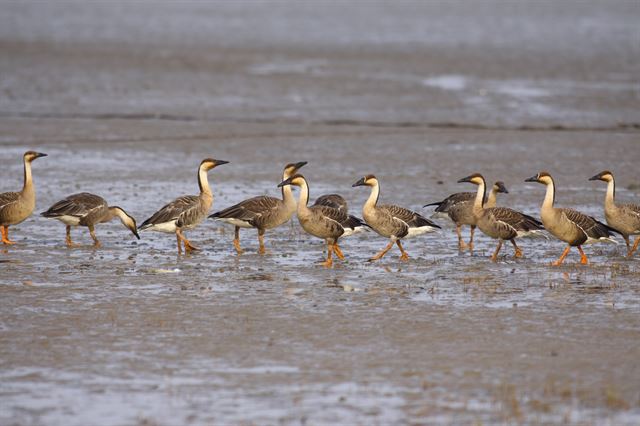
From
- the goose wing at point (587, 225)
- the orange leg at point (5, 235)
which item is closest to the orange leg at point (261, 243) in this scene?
the orange leg at point (5, 235)

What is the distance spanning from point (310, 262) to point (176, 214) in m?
2.03

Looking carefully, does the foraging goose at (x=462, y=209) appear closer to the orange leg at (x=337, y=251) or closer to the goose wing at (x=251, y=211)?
the orange leg at (x=337, y=251)

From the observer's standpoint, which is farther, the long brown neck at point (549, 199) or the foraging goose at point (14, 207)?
the foraging goose at point (14, 207)

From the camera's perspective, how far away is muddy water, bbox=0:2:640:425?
29.7 feet

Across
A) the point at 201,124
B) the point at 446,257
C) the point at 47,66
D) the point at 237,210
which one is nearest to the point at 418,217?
the point at 446,257

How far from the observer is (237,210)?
14.9m

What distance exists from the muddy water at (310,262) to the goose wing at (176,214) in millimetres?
552

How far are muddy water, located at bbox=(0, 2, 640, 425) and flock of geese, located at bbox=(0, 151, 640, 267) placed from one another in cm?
34

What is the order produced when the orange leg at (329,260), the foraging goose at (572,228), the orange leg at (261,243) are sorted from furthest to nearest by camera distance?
1. the orange leg at (261,243)
2. the foraging goose at (572,228)
3. the orange leg at (329,260)

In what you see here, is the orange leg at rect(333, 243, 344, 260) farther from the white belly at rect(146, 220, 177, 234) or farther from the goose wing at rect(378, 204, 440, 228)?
the white belly at rect(146, 220, 177, 234)

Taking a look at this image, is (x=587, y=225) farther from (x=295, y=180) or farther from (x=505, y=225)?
(x=295, y=180)

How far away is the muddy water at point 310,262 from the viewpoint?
9.04m

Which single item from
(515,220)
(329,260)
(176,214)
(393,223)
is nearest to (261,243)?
(176,214)

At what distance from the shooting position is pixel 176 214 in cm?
1479
